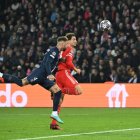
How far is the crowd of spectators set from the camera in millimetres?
24844

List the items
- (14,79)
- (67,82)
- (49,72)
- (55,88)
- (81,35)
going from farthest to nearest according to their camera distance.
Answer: (81,35)
(67,82)
(14,79)
(55,88)
(49,72)

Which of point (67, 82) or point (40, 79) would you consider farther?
point (67, 82)

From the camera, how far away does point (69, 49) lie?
1489 cm

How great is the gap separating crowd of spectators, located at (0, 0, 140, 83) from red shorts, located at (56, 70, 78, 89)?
953cm

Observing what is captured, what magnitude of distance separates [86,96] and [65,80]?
26.8 feet

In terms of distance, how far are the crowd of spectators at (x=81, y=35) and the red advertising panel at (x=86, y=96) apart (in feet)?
5.26

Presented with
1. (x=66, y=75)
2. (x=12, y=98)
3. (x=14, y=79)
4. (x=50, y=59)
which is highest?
(x=50, y=59)

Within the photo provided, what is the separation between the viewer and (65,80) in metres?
14.9

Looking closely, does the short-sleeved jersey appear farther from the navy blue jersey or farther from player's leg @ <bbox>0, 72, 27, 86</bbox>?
player's leg @ <bbox>0, 72, 27, 86</bbox>

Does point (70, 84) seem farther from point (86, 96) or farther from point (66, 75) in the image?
point (86, 96)

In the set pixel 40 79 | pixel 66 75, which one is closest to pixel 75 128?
pixel 40 79

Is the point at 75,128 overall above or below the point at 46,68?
below

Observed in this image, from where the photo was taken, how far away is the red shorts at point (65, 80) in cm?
1482

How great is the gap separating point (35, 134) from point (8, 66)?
1556 cm
